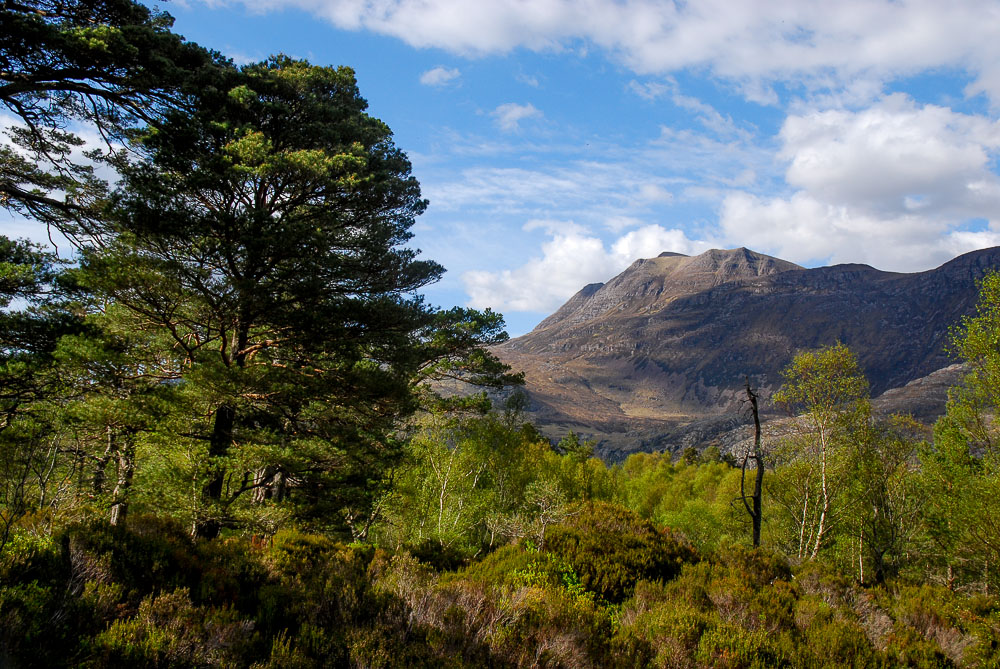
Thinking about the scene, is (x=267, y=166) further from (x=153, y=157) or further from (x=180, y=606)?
(x=180, y=606)

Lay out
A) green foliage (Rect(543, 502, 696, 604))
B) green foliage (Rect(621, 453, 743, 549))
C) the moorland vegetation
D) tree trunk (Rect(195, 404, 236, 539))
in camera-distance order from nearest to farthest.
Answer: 1. the moorland vegetation
2. green foliage (Rect(543, 502, 696, 604))
3. tree trunk (Rect(195, 404, 236, 539))
4. green foliage (Rect(621, 453, 743, 549))

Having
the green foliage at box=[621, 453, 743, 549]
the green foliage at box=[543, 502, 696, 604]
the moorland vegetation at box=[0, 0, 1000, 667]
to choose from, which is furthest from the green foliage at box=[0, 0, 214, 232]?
the green foliage at box=[621, 453, 743, 549]

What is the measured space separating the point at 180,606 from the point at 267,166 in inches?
322

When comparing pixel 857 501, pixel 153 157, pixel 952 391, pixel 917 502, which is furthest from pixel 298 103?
pixel 917 502

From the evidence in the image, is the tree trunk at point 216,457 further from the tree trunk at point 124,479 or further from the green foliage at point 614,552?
the green foliage at point 614,552

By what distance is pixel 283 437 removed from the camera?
40.1ft

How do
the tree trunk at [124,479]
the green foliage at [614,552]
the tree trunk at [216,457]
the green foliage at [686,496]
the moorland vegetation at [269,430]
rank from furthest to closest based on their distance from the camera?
the green foliage at [686,496] < the tree trunk at [124,479] < the tree trunk at [216,457] < the green foliage at [614,552] < the moorland vegetation at [269,430]

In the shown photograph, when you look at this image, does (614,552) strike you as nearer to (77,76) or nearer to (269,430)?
(269,430)

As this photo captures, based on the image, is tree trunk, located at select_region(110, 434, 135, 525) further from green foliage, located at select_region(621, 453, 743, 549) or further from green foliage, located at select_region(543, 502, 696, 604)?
green foliage, located at select_region(621, 453, 743, 549)

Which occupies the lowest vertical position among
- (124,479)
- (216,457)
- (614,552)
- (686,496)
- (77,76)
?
(686,496)

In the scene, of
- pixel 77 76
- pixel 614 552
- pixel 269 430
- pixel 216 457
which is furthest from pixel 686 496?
pixel 77 76

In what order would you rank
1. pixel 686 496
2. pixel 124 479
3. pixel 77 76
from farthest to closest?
1. pixel 686 496
2. pixel 124 479
3. pixel 77 76

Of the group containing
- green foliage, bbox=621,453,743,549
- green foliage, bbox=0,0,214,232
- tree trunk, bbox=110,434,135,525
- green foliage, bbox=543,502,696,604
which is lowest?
green foliage, bbox=621,453,743,549

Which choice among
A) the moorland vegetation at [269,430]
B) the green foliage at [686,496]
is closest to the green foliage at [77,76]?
the moorland vegetation at [269,430]
